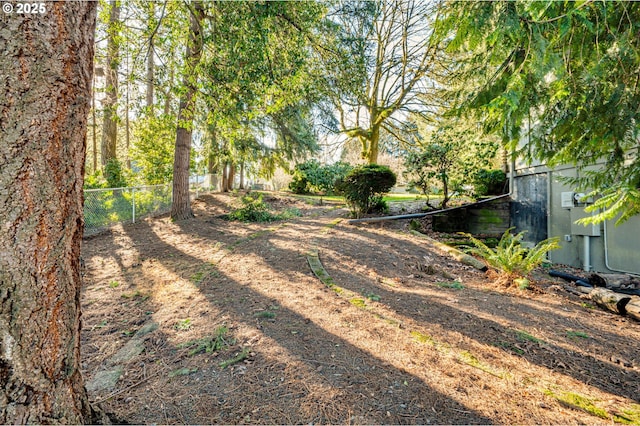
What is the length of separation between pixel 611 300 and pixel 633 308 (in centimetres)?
24

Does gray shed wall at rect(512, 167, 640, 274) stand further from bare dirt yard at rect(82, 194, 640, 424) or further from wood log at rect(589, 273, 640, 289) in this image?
bare dirt yard at rect(82, 194, 640, 424)

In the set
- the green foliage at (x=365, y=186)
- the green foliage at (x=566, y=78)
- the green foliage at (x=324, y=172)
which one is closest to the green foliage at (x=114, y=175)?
the green foliage at (x=365, y=186)

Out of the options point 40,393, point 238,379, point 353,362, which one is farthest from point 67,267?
point 353,362

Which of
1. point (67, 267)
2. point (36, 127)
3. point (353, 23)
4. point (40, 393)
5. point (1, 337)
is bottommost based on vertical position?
point (40, 393)

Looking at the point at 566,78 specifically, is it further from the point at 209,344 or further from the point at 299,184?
the point at 299,184

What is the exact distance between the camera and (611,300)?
3463mm

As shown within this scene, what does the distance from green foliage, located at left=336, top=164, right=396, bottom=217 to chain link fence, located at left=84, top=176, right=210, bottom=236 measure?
18.0ft

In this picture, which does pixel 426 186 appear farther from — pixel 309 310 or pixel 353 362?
pixel 353 362

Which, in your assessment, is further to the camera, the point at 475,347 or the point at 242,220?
the point at 242,220

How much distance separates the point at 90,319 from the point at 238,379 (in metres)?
2.04

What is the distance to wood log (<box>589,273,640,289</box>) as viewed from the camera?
4301 millimetres

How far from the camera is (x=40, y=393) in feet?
3.80

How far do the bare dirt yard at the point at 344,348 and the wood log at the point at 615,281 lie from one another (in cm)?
78

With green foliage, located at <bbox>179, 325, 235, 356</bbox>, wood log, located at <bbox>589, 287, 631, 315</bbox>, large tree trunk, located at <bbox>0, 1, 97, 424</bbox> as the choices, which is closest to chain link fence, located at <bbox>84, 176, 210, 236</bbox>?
green foliage, located at <bbox>179, 325, 235, 356</bbox>
